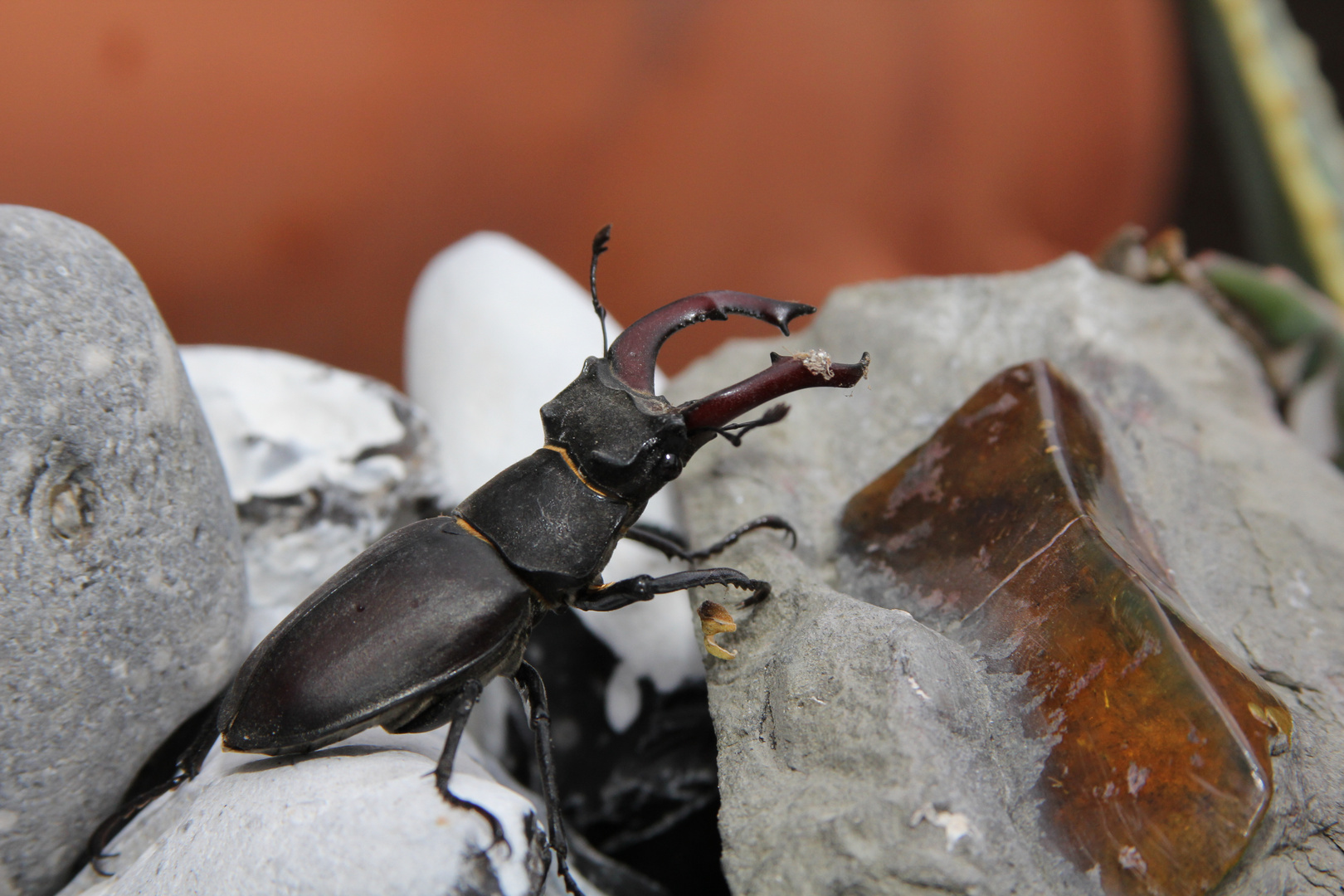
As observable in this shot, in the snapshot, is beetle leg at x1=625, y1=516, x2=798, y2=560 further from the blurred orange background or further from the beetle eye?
the blurred orange background

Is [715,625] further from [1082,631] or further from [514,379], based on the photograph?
[514,379]

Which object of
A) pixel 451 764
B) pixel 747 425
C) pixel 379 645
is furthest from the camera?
pixel 747 425

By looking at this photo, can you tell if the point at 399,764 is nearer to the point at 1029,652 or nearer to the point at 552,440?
the point at 552,440

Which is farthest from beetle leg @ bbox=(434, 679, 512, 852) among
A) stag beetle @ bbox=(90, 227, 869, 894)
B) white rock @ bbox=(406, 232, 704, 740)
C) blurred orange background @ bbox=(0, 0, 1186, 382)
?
blurred orange background @ bbox=(0, 0, 1186, 382)

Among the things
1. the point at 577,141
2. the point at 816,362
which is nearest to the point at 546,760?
the point at 816,362

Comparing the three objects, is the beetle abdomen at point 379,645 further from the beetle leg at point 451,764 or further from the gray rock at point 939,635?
the gray rock at point 939,635

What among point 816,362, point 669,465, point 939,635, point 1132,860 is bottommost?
point 1132,860
